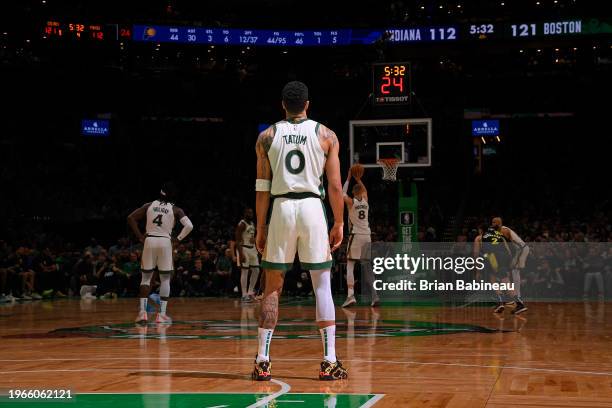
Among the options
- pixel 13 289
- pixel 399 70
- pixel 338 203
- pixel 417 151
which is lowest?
pixel 13 289

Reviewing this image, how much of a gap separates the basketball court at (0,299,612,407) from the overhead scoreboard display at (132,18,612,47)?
Result: 2782cm

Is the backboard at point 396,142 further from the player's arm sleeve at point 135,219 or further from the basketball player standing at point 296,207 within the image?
the basketball player standing at point 296,207

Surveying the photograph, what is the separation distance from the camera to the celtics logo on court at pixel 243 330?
11234 millimetres

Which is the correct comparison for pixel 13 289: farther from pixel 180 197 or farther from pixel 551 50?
pixel 551 50

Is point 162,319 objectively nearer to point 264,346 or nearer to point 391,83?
point 264,346

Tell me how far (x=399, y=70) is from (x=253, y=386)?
17585 mm

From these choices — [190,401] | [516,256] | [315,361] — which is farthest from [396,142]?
[190,401]

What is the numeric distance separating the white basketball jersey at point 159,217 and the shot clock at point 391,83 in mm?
10586

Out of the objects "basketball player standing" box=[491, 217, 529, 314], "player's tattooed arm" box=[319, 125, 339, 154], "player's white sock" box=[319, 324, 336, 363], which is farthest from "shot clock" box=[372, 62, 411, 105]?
"player's white sock" box=[319, 324, 336, 363]

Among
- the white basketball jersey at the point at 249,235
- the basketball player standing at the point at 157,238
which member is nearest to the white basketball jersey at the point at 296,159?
the basketball player standing at the point at 157,238

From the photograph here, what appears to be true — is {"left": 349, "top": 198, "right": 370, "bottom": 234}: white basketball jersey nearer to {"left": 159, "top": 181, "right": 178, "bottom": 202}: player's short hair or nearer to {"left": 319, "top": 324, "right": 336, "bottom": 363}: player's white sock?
{"left": 159, "top": 181, "right": 178, "bottom": 202}: player's short hair

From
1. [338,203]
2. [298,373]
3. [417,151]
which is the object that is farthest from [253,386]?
[417,151]

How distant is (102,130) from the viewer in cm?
4256

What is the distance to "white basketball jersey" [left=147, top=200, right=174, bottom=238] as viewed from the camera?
13.6m
